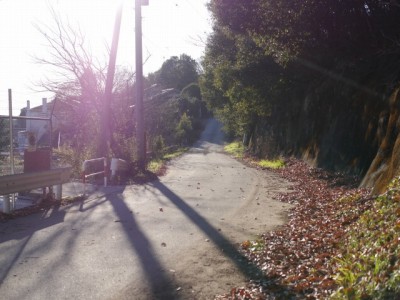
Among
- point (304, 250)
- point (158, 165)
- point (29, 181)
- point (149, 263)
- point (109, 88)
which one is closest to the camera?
point (149, 263)

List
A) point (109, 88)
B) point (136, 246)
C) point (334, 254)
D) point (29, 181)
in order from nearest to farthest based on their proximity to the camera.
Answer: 1. point (334, 254)
2. point (136, 246)
3. point (29, 181)
4. point (109, 88)

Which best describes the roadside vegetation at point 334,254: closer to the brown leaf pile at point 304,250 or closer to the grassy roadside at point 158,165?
the brown leaf pile at point 304,250

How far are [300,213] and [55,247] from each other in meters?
5.15

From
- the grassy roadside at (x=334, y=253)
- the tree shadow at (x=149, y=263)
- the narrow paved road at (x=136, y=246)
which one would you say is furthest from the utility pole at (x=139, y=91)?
the grassy roadside at (x=334, y=253)

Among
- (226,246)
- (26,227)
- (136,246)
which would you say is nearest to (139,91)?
(26,227)

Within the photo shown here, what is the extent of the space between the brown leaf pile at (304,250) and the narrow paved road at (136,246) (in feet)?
1.08

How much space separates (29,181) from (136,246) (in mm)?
3990

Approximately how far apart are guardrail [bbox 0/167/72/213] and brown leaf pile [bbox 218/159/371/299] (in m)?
5.10

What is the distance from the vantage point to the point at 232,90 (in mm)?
28672

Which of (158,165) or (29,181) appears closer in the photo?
(29,181)

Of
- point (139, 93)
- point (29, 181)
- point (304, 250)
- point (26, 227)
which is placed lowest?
point (26, 227)

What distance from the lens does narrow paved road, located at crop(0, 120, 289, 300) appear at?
585 cm

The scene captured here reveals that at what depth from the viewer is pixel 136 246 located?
7789 millimetres

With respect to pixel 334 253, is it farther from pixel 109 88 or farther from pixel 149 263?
pixel 109 88
